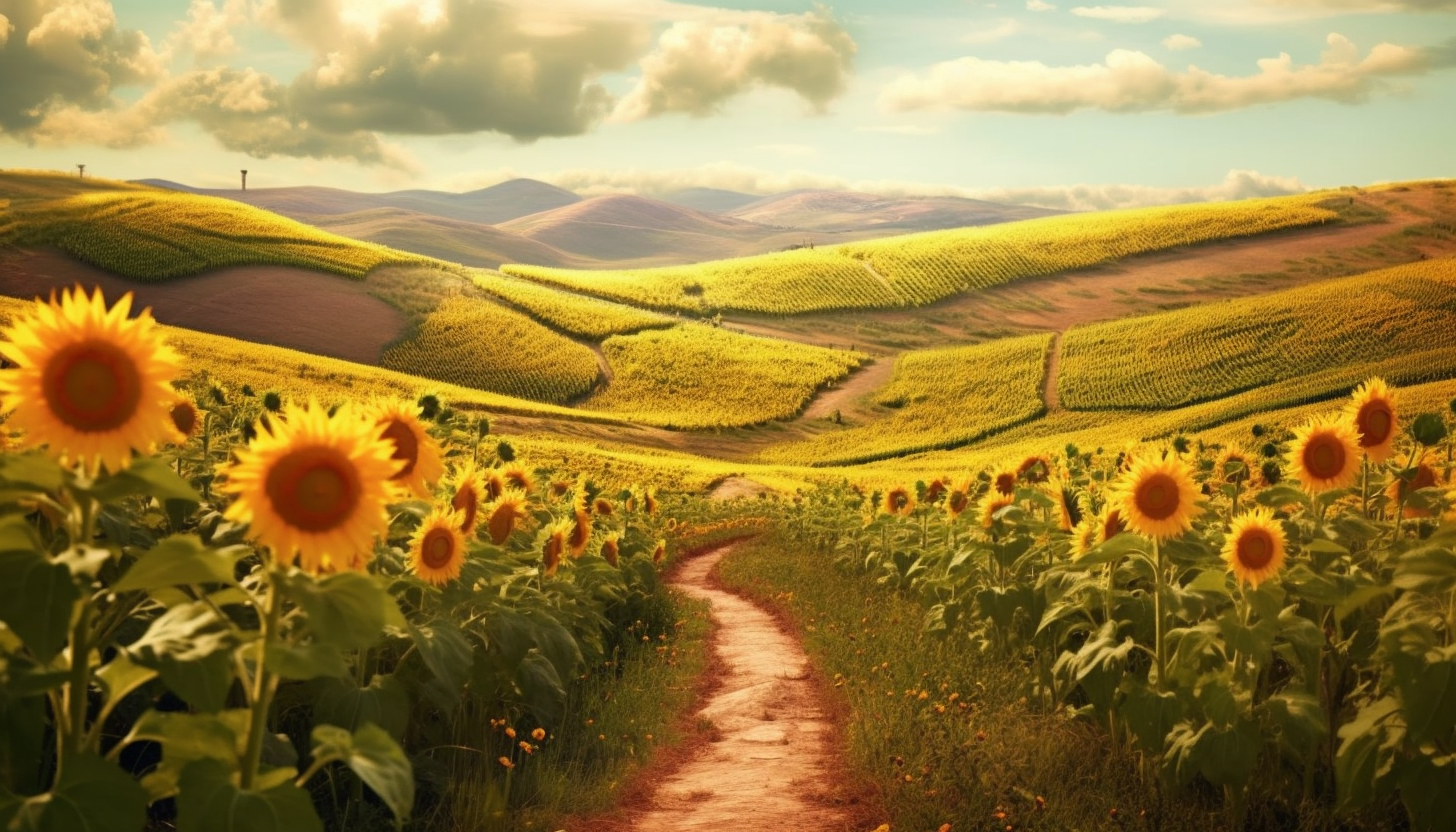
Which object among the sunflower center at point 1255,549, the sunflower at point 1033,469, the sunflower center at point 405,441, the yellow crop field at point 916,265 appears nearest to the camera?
the sunflower center at point 405,441

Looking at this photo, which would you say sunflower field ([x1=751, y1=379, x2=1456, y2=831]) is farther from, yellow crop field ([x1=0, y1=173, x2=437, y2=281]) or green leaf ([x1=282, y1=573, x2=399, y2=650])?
yellow crop field ([x1=0, y1=173, x2=437, y2=281])

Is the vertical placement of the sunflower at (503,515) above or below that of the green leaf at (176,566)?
below

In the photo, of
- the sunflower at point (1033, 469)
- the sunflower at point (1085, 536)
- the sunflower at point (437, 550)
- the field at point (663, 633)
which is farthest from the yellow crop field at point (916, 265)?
the sunflower at point (437, 550)

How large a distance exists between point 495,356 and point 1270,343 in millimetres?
41269

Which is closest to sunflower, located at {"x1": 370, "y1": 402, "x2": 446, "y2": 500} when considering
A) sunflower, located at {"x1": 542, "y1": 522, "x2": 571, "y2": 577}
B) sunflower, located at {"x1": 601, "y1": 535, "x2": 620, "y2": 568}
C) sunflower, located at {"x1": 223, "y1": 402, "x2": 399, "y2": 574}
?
sunflower, located at {"x1": 223, "y1": 402, "x2": 399, "y2": 574}

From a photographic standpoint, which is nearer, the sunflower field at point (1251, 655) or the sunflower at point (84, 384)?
the sunflower at point (84, 384)

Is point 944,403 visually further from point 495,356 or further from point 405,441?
point 405,441

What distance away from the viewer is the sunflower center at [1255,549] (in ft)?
18.2

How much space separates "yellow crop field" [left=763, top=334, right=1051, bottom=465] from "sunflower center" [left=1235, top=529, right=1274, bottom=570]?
48.8 metres

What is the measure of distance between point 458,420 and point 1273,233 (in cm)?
10052

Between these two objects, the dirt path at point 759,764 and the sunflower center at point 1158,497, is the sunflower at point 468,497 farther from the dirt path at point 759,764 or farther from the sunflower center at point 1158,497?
the sunflower center at point 1158,497

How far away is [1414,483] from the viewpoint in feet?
22.6

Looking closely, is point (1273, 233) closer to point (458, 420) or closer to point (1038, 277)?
point (1038, 277)

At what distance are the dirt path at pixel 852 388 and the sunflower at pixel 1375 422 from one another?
56318 millimetres
